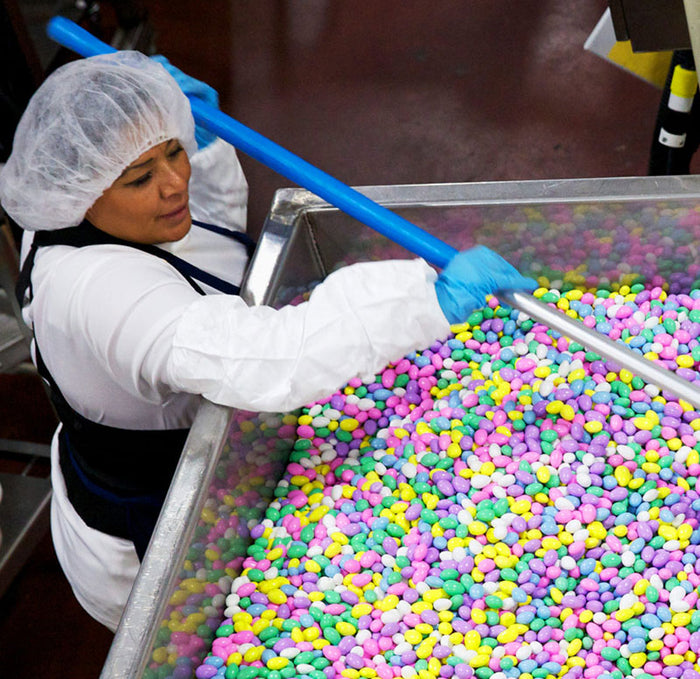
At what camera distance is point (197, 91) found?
82.4 inches

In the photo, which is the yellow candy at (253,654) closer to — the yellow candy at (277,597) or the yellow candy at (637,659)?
the yellow candy at (277,597)

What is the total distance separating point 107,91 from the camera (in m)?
1.58

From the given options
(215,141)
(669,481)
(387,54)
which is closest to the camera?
(669,481)

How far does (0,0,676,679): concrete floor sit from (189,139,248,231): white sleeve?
1.13 m

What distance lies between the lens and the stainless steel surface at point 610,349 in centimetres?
141

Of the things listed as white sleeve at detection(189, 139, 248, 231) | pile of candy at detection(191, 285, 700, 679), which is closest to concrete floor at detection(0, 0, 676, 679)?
white sleeve at detection(189, 139, 248, 231)

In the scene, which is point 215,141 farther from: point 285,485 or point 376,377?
point 285,485

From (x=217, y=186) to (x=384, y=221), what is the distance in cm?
61

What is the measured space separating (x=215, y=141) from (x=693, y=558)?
1.34 meters

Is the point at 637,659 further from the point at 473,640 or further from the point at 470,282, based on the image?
the point at 470,282

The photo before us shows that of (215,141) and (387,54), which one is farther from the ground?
(215,141)

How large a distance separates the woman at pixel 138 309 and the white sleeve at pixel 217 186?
0.25 meters

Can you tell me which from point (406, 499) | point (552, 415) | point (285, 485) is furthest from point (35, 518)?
point (552, 415)

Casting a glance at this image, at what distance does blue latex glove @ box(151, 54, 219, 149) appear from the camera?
6.72 ft
